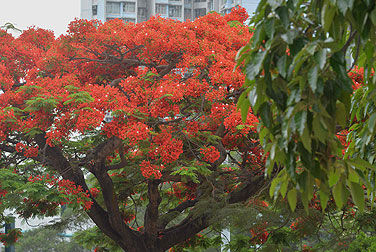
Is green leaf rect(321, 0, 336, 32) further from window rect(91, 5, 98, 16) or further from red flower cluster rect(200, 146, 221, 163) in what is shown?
window rect(91, 5, 98, 16)

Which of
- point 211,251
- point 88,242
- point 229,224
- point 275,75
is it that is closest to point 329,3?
point 275,75

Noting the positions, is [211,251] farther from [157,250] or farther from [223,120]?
[223,120]

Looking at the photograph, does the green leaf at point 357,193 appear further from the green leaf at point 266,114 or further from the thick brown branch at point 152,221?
the thick brown branch at point 152,221

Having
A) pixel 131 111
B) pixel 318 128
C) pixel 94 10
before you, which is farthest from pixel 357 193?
pixel 94 10

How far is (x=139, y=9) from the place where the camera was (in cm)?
4066

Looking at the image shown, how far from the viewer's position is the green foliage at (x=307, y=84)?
2.42 m

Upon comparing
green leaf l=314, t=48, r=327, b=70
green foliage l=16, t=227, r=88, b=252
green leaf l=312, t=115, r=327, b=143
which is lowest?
green foliage l=16, t=227, r=88, b=252

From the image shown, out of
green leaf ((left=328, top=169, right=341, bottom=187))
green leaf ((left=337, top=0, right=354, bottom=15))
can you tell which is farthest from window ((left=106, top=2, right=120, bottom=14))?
green leaf ((left=337, top=0, right=354, bottom=15))

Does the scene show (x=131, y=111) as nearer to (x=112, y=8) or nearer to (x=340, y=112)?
(x=340, y=112)

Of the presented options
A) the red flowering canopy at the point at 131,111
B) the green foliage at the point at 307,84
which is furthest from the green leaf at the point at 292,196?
the red flowering canopy at the point at 131,111

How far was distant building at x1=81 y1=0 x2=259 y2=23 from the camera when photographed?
38756 mm

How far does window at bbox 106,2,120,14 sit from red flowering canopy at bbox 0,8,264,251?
29587mm

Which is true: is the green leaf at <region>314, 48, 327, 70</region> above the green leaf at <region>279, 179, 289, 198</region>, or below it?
above

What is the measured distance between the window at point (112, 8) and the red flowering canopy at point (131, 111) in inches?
1165
